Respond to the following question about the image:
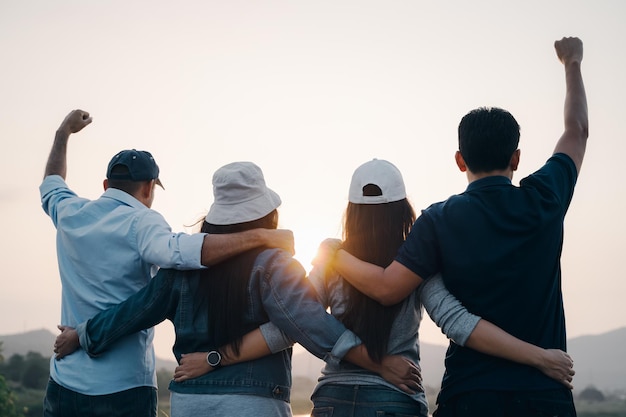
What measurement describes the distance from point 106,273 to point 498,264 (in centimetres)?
222

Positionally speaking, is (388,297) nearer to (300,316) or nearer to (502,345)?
(300,316)

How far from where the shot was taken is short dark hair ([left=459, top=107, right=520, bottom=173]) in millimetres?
3383

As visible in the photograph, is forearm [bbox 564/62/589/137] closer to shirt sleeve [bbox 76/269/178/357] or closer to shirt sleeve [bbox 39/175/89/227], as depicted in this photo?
shirt sleeve [bbox 76/269/178/357]

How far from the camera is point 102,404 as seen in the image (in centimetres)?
402

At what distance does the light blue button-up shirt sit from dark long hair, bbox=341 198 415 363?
3.34 ft

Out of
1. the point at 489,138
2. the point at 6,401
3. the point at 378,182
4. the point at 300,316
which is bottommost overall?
the point at 6,401

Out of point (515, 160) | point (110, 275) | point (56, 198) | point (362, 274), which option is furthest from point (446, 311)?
point (56, 198)

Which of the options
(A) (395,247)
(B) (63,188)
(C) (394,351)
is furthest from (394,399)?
(B) (63,188)

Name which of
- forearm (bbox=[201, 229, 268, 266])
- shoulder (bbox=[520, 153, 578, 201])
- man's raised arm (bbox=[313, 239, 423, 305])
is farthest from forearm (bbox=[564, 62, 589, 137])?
forearm (bbox=[201, 229, 268, 266])

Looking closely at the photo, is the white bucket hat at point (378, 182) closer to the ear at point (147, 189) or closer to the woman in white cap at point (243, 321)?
the woman in white cap at point (243, 321)

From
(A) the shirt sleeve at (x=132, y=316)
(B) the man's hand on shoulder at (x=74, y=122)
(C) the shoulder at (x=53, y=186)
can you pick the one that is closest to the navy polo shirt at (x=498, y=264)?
(A) the shirt sleeve at (x=132, y=316)

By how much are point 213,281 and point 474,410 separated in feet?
4.48

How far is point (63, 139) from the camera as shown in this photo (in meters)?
5.09

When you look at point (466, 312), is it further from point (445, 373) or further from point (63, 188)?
point (63, 188)
